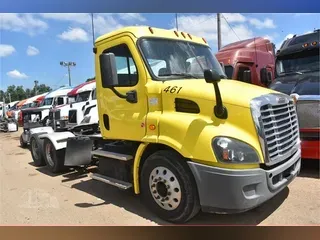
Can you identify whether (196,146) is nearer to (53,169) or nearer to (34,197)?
(34,197)

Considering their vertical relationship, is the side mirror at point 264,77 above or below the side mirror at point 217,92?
above

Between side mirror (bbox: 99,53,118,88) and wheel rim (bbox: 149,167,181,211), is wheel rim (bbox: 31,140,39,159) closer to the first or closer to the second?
side mirror (bbox: 99,53,118,88)

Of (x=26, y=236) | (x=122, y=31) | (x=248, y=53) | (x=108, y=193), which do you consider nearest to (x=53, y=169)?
(x=108, y=193)

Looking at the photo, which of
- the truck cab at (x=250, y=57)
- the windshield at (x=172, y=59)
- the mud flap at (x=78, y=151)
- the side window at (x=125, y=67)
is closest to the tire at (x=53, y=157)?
the mud flap at (x=78, y=151)

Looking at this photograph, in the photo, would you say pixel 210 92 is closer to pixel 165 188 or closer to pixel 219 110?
pixel 219 110

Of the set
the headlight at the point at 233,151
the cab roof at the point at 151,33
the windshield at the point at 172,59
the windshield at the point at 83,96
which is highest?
the cab roof at the point at 151,33

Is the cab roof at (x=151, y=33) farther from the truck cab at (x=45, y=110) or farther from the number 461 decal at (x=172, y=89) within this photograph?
the truck cab at (x=45, y=110)

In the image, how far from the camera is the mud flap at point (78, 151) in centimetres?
623

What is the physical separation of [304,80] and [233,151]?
3.88m

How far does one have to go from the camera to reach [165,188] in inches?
157

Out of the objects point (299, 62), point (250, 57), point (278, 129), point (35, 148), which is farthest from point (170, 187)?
point (250, 57)

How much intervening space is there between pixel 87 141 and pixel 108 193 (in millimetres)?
1297

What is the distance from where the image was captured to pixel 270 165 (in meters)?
3.63

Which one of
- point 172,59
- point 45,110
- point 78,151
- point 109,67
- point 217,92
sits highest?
point 172,59
